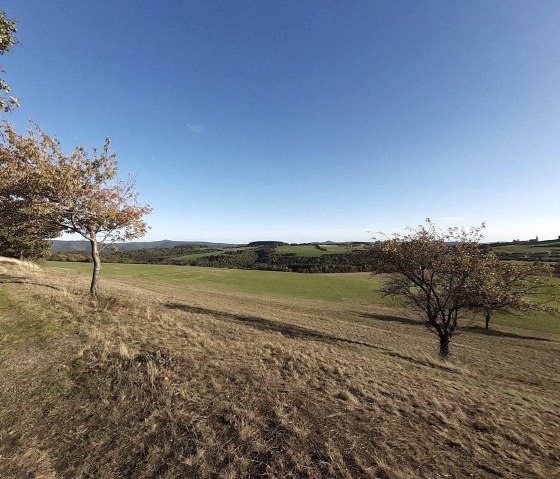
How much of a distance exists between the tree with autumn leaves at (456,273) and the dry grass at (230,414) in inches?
333

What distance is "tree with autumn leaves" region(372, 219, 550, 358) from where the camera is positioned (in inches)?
725

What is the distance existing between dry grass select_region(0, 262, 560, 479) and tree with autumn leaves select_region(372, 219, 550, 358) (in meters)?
8.47

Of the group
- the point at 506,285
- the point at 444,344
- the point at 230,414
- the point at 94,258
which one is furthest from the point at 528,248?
the point at 230,414

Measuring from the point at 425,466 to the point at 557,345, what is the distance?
1532 inches

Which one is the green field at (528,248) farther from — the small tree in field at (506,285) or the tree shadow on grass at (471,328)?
the small tree in field at (506,285)

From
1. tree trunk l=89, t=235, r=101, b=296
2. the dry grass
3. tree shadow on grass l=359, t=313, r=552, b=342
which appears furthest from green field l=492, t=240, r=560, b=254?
tree trunk l=89, t=235, r=101, b=296

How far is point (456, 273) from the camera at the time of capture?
1945 centimetres

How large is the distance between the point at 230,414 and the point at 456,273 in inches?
741

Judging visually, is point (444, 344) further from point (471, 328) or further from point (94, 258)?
point (94, 258)

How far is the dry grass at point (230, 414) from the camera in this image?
5.14 metres

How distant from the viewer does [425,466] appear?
5.48m

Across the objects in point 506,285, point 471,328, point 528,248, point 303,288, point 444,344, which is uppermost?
point 528,248

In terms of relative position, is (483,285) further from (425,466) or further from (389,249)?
(425,466)

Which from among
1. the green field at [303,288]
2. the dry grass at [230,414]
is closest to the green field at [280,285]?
the green field at [303,288]
